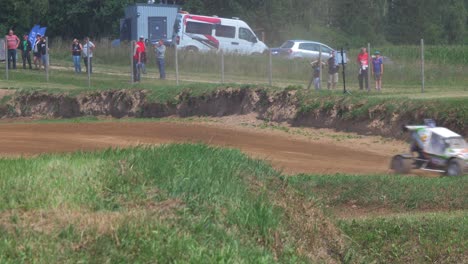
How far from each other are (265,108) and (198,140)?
365 inches

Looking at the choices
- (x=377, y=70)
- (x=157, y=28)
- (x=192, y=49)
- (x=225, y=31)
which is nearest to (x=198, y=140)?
(x=377, y=70)

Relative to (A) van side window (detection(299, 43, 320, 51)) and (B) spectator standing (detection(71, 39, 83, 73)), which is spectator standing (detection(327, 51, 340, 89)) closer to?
(B) spectator standing (detection(71, 39, 83, 73))

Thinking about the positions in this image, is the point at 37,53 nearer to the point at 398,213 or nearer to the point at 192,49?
the point at 192,49

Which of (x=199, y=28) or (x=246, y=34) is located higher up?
(x=199, y=28)

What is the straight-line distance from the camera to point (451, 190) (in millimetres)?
15156

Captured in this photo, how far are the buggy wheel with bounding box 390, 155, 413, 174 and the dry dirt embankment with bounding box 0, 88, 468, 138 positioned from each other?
14.7ft

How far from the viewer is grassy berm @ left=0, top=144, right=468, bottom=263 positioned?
724cm

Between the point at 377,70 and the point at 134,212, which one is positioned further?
the point at 377,70

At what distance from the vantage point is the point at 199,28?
165 feet

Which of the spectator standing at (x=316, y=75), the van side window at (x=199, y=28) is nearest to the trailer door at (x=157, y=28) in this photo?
the van side window at (x=199, y=28)

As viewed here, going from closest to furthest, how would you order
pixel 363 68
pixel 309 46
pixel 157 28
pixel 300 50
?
pixel 363 68 < pixel 300 50 < pixel 309 46 < pixel 157 28

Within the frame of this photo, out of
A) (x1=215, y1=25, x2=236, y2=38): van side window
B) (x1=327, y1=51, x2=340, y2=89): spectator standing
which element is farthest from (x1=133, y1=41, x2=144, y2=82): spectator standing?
(x1=215, y1=25, x2=236, y2=38): van side window

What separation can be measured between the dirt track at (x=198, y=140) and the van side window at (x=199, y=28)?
22003 mm

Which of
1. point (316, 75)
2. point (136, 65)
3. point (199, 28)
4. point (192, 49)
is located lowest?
point (316, 75)
